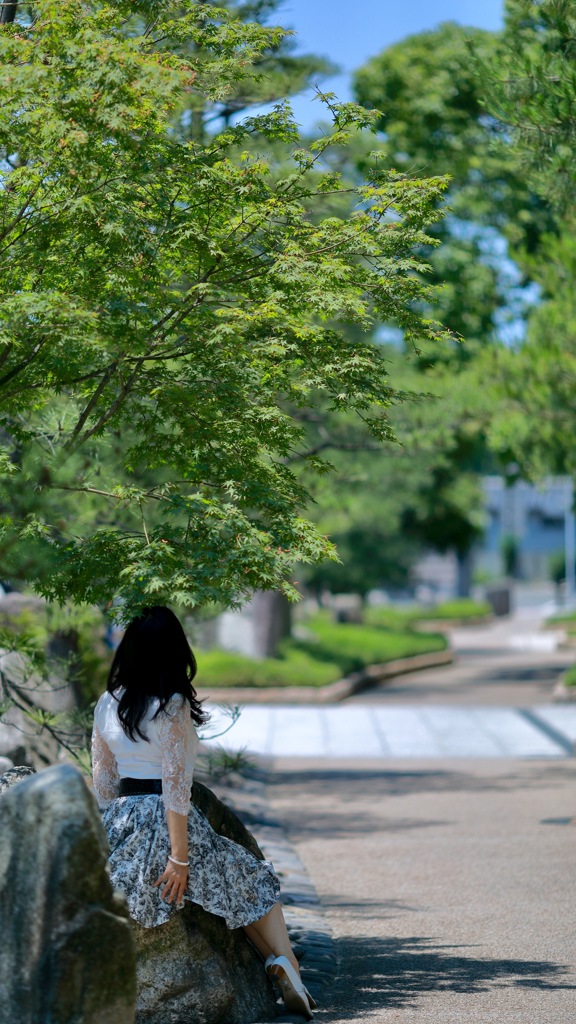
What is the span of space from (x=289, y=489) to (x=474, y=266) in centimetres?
1719

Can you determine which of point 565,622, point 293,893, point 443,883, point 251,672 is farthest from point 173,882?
point 565,622

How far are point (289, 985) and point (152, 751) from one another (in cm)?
112

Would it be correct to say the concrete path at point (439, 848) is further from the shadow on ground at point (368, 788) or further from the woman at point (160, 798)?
the woman at point (160, 798)

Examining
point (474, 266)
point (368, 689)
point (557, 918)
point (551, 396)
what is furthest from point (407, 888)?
point (368, 689)

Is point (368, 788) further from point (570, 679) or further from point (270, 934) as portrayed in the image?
point (570, 679)

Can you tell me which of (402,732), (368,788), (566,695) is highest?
(566,695)

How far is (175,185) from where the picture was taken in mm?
5484

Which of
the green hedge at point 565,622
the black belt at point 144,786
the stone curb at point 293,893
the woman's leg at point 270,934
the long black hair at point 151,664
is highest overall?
the green hedge at point 565,622

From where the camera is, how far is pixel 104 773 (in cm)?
532

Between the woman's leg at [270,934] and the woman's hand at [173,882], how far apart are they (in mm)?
513

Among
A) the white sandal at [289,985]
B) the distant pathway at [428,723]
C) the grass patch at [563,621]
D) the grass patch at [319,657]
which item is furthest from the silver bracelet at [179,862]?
the grass patch at [563,621]

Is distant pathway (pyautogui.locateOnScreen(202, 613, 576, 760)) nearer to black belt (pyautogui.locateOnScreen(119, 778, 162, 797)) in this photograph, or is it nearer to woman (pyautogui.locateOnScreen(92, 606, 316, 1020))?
woman (pyautogui.locateOnScreen(92, 606, 316, 1020))

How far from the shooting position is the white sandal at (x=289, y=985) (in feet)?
17.5

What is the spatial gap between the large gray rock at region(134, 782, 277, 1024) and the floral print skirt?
3.5 inches
